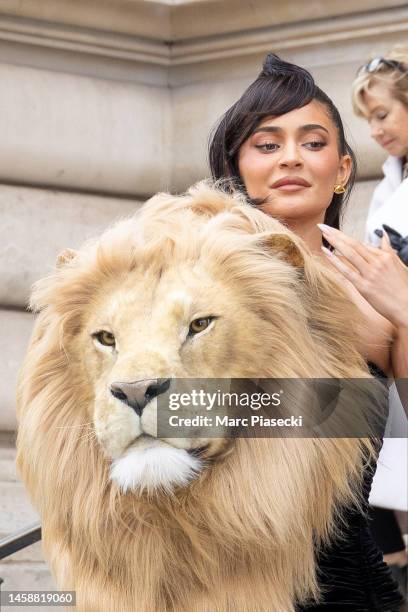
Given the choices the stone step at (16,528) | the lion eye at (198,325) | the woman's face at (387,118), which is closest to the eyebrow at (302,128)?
the lion eye at (198,325)

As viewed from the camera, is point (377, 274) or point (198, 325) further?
point (377, 274)

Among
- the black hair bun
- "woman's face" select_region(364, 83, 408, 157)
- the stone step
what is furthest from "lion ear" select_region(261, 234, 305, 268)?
the stone step

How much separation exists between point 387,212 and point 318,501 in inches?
46.8

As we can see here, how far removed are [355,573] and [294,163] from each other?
2.97ft

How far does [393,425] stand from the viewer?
2451 millimetres

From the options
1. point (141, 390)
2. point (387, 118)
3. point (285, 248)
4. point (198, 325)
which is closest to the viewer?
point (141, 390)

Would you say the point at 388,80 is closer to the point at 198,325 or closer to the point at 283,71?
the point at 283,71

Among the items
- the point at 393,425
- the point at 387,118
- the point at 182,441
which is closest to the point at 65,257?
the point at 182,441

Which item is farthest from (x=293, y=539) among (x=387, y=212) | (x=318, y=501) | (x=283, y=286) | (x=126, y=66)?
(x=126, y=66)

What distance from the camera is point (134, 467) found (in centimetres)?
204

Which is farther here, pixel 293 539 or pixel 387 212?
pixel 387 212

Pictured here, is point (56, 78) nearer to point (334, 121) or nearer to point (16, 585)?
point (16, 585)

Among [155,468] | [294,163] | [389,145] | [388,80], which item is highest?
[388,80]

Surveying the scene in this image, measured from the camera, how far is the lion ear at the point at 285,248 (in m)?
2.25
